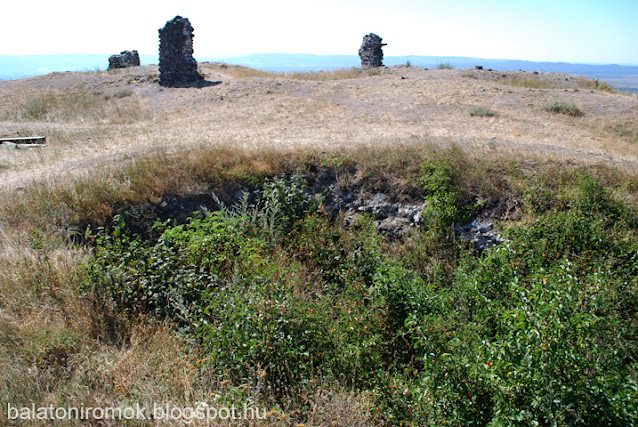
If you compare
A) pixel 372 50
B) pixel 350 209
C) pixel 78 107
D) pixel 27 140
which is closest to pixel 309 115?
pixel 350 209

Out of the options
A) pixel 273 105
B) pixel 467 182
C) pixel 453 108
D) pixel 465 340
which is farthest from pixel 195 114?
pixel 465 340

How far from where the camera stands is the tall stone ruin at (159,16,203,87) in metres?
20.8

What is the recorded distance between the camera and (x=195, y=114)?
49.9 feet

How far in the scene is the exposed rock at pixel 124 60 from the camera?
27812 mm

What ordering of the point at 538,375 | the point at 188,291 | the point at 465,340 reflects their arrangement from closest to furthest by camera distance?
the point at 538,375 → the point at 465,340 → the point at 188,291

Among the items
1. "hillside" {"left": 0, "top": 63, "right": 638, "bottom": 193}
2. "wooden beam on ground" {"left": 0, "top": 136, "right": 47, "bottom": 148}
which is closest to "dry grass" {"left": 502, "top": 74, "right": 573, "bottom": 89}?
"hillside" {"left": 0, "top": 63, "right": 638, "bottom": 193}

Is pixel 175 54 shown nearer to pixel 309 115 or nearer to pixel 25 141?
pixel 309 115

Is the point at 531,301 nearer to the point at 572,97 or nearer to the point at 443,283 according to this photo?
the point at 443,283

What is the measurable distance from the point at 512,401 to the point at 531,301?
92cm

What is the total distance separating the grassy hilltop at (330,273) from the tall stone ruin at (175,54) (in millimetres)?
10274

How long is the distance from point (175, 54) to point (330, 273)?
19.6 metres

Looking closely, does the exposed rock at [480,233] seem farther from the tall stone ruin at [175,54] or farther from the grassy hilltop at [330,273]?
the tall stone ruin at [175,54]

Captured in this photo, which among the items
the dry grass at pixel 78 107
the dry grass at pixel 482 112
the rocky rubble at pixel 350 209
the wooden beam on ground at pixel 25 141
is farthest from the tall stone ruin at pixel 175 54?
the rocky rubble at pixel 350 209

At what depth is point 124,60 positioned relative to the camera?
92.7 ft
